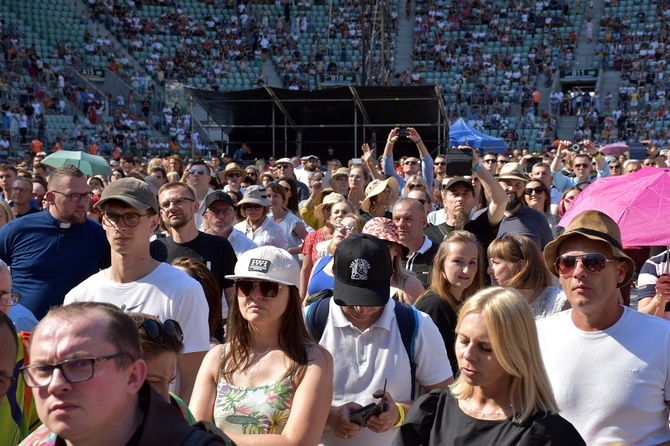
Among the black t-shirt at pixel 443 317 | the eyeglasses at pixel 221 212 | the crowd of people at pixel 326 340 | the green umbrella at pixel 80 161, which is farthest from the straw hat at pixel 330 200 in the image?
the green umbrella at pixel 80 161

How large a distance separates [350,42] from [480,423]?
35.0 metres

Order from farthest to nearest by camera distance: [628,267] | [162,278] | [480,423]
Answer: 1. [162,278]
2. [628,267]
3. [480,423]

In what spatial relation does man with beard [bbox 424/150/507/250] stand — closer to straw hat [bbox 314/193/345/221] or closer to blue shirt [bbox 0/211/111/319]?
straw hat [bbox 314/193/345/221]

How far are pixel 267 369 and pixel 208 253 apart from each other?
2251 millimetres

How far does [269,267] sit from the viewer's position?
348 cm

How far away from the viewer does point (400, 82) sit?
34312 mm

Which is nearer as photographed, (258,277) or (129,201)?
(258,277)

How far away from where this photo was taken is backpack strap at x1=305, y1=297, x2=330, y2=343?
3.78 m

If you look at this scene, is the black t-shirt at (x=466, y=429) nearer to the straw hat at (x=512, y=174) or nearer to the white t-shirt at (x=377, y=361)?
the white t-shirt at (x=377, y=361)

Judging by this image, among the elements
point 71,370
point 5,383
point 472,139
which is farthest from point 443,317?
point 472,139

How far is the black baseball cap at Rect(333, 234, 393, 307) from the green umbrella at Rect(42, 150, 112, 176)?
10189mm

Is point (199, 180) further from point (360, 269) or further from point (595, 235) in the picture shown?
point (595, 235)

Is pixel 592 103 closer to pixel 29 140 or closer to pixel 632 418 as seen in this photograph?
pixel 29 140

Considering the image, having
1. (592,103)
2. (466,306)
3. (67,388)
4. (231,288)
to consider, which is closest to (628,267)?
(466,306)
